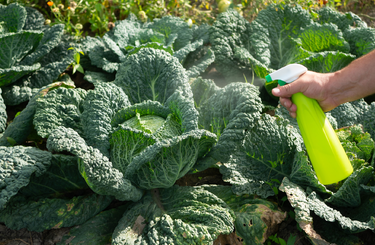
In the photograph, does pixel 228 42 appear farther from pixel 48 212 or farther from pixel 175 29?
pixel 48 212

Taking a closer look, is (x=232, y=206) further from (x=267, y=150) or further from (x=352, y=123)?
(x=352, y=123)

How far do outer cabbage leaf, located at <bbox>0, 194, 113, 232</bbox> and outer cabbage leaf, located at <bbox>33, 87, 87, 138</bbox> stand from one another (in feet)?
1.71

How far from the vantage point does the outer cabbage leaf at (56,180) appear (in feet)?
7.41

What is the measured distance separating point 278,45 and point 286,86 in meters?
1.69

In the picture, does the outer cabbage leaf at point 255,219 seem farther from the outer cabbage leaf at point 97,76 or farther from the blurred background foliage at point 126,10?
the blurred background foliage at point 126,10

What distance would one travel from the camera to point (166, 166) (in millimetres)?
2029

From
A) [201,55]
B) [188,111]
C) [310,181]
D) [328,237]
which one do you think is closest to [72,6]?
[201,55]

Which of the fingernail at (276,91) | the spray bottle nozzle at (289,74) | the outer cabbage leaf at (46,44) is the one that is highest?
the spray bottle nozzle at (289,74)

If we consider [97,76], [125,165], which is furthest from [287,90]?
[97,76]

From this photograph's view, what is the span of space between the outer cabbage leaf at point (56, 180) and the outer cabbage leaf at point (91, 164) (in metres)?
0.37

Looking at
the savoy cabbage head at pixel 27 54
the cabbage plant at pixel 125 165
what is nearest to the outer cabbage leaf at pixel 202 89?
the cabbage plant at pixel 125 165

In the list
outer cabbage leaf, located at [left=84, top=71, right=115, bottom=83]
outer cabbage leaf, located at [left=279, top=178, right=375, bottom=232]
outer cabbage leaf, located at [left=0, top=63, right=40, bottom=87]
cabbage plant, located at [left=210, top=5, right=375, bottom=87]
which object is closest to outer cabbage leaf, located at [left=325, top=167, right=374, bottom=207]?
outer cabbage leaf, located at [left=279, top=178, right=375, bottom=232]

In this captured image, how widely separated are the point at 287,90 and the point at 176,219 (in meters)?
1.14

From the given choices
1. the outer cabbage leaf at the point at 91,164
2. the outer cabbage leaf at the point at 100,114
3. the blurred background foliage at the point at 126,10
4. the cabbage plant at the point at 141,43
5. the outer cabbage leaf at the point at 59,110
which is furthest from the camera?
the blurred background foliage at the point at 126,10
